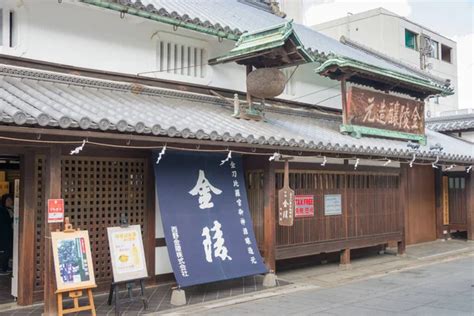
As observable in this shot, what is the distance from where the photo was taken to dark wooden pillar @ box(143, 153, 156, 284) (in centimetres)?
998

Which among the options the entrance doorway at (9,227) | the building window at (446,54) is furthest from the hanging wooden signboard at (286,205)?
the building window at (446,54)

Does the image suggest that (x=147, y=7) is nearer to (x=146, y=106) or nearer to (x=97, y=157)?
(x=146, y=106)

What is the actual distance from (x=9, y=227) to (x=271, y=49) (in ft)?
24.4

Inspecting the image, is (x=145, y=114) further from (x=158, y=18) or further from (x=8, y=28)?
(x=8, y=28)

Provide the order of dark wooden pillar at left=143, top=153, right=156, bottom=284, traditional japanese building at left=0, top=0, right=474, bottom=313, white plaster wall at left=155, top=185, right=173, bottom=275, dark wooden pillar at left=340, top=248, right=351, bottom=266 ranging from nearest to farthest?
traditional japanese building at left=0, top=0, right=474, bottom=313, dark wooden pillar at left=143, top=153, right=156, bottom=284, white plaster wall at left=155, top=185, right=173, bottom=275, dark wooden pillar at left=340, top=248, right=351, bottom=266

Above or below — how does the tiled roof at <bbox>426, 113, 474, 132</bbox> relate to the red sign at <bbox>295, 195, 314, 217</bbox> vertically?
above

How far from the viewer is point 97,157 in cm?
931

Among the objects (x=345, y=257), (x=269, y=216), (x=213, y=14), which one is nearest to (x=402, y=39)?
(x=213, y=14)

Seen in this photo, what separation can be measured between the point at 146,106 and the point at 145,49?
6.67 ft

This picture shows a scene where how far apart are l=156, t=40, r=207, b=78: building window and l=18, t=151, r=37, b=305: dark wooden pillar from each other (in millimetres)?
3924

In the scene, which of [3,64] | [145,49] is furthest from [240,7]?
[3,64]

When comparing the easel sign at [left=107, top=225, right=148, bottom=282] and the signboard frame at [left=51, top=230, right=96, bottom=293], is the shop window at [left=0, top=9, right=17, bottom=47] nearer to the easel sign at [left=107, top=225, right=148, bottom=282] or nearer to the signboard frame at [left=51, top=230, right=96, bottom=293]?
the signboard frame at [left=51, top=230, right=96, bottom=293]

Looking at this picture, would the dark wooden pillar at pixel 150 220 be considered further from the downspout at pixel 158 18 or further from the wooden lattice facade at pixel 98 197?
the downspout at pixel 158 18

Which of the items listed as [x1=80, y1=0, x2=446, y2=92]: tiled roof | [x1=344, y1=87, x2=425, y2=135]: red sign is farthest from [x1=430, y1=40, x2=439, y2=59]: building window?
[x1=344, y1=87, x2=425, y2=135]: red sign
